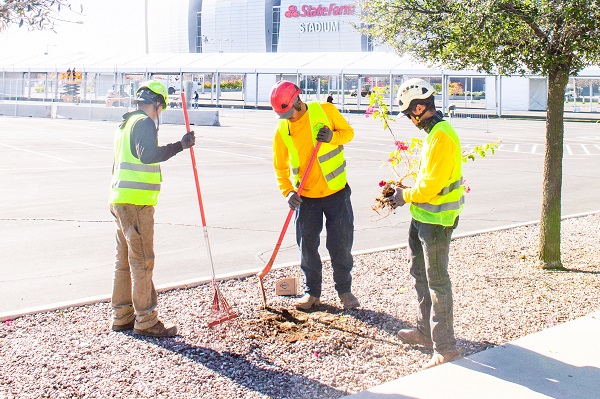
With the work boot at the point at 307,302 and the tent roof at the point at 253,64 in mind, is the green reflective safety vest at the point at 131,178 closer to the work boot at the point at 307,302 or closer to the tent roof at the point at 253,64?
the work boot at the point at 307,302

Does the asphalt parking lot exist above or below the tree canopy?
below

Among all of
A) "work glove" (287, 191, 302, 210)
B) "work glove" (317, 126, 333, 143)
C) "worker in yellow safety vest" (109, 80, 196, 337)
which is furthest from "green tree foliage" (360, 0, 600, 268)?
"worker in yellow safety vest" (109, 80, 196, 337)

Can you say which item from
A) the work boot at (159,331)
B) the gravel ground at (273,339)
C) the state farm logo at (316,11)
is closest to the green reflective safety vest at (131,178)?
the work boot at (159,331)

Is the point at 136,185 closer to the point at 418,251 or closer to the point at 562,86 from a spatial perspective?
the point at 418,251

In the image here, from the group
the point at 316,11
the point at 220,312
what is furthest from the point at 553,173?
the point at 316,11

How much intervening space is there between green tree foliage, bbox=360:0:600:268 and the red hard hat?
217 cm

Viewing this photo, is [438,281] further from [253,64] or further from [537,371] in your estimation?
[253,64]

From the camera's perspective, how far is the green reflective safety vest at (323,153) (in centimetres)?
583

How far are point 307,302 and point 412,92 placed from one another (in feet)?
7.06

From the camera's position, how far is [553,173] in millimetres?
7453

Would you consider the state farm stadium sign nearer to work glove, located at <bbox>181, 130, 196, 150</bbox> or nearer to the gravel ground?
the gravel ground

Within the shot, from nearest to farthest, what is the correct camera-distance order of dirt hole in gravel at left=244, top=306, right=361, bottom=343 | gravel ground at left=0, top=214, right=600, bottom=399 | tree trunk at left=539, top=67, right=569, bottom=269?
1. gravel ground at left=0, top=214, right=600, bottom=399
2. dirt hole in gravel at left=244, top=306, right=361, bottom=343
3. tree trunk at left=539, top=67, right=569, bottom=269

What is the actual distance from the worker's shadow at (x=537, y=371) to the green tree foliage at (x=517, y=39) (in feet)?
8.84

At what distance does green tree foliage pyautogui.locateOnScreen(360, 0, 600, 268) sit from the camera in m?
6.69
